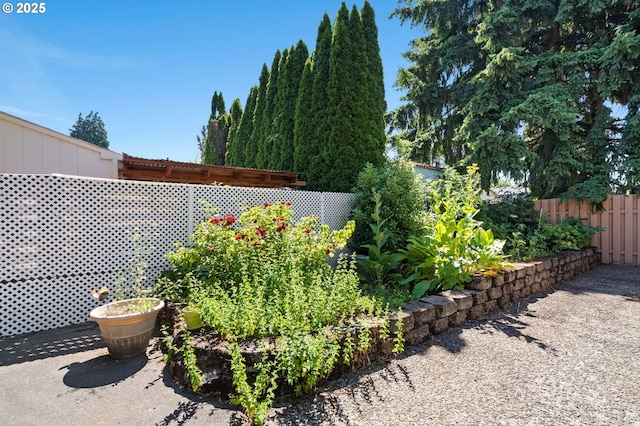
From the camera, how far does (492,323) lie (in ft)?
11.8

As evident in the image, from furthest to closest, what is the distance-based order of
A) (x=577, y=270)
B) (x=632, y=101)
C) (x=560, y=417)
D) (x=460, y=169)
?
(x=460, y=169)
(x=632, y=101)
(x=577, y=270)
(x=560, y=417)

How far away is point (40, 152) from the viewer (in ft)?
16.9

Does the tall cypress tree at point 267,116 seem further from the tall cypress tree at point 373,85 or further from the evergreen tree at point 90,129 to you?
the evergreen tree at point 90,129

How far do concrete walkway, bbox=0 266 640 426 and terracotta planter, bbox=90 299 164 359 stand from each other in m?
0.10

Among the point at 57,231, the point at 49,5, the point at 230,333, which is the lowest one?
the point at 230,333

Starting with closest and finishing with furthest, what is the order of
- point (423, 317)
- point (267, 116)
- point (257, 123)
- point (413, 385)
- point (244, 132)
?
1. point (413, 385)
2. point (423, 317)
3. point (267, 116)
4. point (257, 123)
5. point (244, 132)

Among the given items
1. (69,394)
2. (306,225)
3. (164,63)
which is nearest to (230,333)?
(69,394)

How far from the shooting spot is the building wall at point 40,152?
489 cm

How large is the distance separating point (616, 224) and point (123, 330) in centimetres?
974

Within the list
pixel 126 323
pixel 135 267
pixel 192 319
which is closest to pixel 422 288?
pixel 192 319

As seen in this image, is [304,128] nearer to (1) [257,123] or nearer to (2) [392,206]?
(2) [392,206]

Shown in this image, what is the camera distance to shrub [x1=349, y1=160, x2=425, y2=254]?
5.28 m

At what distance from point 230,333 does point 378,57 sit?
24.9 ft

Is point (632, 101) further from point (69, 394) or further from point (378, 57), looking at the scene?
point (69, 394)
